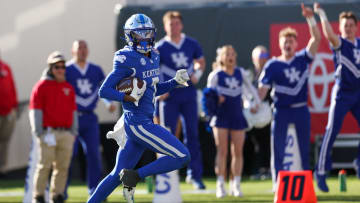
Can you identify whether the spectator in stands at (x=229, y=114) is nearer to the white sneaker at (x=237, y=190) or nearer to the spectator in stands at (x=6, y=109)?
the white sneaker at (x=237, y=190)

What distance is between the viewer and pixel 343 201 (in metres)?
9.99

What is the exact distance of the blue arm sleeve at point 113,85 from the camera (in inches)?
312

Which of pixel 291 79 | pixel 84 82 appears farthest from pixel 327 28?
pixel 84 82

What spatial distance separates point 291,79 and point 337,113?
701mm

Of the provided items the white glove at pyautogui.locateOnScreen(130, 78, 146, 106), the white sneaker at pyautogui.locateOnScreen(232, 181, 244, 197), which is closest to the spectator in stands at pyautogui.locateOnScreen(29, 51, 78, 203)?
the white sneaker at pyautogui.locateOnScreen(232, 181, 244, 197)

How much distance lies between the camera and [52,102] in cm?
1038

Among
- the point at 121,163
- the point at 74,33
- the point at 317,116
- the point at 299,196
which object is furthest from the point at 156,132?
the point at 74,33

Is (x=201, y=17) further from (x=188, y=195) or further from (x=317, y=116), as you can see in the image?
(x=188, y=195)

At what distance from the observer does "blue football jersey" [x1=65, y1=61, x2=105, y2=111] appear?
1150cm

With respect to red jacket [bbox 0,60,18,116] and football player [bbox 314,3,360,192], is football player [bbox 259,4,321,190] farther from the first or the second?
red jacket [bbox 0,60,18,116]

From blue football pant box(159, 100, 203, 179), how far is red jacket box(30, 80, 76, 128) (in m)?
1.58

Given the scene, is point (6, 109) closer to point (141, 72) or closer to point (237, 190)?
point (237, 190)

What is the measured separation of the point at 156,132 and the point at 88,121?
11.4 ft

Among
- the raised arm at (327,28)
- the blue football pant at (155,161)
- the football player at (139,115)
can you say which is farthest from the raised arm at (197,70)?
the blue football pant at (155,161)
